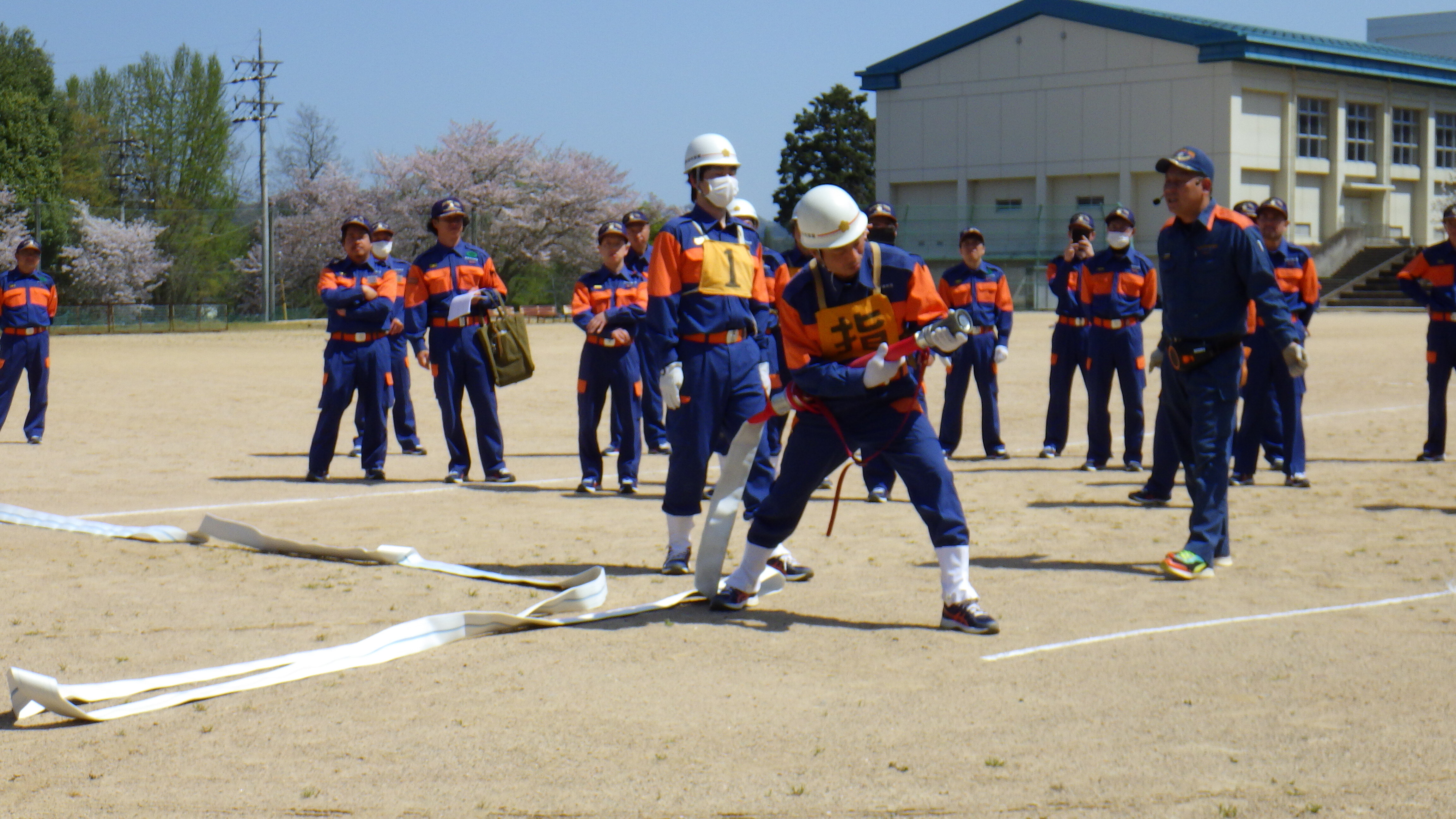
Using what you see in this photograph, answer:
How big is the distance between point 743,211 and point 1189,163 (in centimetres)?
310

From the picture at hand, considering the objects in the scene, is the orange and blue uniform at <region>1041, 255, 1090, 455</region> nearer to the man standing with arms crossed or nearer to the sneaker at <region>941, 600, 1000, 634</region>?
the man standing with arms crossed

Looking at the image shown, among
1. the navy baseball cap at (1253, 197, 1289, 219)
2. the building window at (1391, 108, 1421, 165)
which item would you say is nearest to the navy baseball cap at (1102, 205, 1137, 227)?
the navy baseball cap at (1253, 197, 1289, 219)

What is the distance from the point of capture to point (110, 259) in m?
61.7

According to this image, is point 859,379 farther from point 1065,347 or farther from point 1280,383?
point 1065,347

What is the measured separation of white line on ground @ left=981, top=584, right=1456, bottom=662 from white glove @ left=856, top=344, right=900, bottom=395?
1.23 metres

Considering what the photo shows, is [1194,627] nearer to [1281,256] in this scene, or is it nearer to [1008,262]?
[1281,256]

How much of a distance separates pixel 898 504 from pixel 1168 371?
281cm

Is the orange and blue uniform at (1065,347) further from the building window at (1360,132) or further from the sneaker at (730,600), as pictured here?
the building window at (1360,132)

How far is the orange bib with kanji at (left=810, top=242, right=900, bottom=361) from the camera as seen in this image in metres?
6.40

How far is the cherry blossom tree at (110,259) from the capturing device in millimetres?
61031

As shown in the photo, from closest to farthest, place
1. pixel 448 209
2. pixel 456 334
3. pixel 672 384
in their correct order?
pixel 672 384 < pixel 448 209 < pixel 456 334

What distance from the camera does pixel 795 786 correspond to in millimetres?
4340

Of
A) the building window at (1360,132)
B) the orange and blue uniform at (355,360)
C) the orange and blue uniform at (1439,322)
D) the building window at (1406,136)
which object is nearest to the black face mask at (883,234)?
the orange and blue uniform at (355,360)

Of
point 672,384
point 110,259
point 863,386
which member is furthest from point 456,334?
point 110,259
